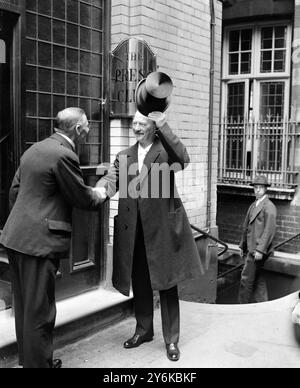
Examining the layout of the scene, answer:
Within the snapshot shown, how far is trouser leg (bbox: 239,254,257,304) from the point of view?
8067mm

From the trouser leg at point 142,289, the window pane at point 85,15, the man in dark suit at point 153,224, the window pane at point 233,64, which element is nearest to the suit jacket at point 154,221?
the man in dark suit at point 153,224

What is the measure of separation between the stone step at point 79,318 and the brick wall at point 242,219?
511 centimetres

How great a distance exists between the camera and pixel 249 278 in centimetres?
806

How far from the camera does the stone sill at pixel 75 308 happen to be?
400cm

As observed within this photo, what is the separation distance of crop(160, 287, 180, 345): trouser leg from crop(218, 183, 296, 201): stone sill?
18.3ft

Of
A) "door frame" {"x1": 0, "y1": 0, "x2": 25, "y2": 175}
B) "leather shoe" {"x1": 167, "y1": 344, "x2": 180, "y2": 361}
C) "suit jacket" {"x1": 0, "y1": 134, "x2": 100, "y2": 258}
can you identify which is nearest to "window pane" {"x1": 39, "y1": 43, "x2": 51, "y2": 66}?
"door frame" {"x1": 0, "y1": 0, "x2": 25, "y2": 175}

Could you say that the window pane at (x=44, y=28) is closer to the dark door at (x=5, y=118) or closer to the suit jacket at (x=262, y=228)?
the dark door at (x=5, y=118)

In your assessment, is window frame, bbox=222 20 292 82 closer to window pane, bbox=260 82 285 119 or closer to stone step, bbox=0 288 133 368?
window pane, bbox=260 82 285 119

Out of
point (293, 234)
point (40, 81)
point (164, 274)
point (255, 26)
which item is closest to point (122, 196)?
point (164, 274)

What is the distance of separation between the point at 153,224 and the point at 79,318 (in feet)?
3.89

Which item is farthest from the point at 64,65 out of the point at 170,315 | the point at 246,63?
the point at 246,63

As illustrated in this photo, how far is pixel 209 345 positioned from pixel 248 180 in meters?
5.79

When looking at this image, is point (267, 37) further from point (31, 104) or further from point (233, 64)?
point (31, 104)

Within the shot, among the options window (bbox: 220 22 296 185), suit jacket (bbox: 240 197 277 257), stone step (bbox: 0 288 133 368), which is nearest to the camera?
stone step (bbox: 0 288 133 368)
